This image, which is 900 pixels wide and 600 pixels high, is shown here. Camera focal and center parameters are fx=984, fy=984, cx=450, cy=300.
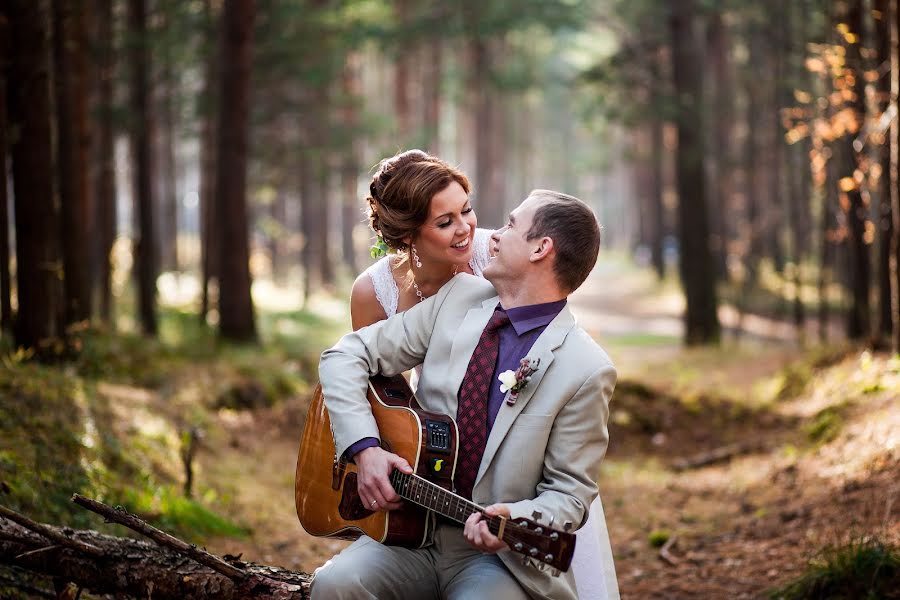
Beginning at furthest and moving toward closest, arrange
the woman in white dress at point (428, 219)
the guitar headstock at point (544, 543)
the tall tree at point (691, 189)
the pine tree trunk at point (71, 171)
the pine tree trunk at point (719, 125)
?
the pine tree trunk at point (719, 125)
the tall tree at point (691, 189)
the pine tree trunk at point (71, 171)
the woman in white dress at point (428, 219)
the guitar headstock at point (544, 543)

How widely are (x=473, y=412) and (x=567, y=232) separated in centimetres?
74

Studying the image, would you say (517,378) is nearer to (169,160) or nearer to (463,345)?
(463,345)

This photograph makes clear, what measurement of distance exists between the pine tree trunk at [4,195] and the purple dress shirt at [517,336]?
6.02 meters

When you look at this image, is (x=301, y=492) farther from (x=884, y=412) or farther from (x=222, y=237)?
(x=222, y=237)

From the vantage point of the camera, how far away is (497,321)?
364 cm

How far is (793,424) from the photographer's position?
10.2 meters

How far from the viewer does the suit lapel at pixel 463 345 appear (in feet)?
11.7

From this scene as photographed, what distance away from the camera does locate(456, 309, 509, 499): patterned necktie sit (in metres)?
3.49

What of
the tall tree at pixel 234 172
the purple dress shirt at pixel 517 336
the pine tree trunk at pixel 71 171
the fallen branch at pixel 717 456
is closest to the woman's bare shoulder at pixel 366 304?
the purple dress shirt at pixel 517 336

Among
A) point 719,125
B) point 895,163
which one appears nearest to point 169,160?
point 719,125

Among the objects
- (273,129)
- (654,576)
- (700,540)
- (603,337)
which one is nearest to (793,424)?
(700,540)

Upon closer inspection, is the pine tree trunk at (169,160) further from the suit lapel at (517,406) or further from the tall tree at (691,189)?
the suit lapel at (517,406)

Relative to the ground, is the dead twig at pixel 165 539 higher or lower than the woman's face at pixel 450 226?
lower

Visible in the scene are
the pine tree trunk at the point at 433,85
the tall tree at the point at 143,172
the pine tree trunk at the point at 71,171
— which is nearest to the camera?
the pine tree trunk at the point at 71,171
